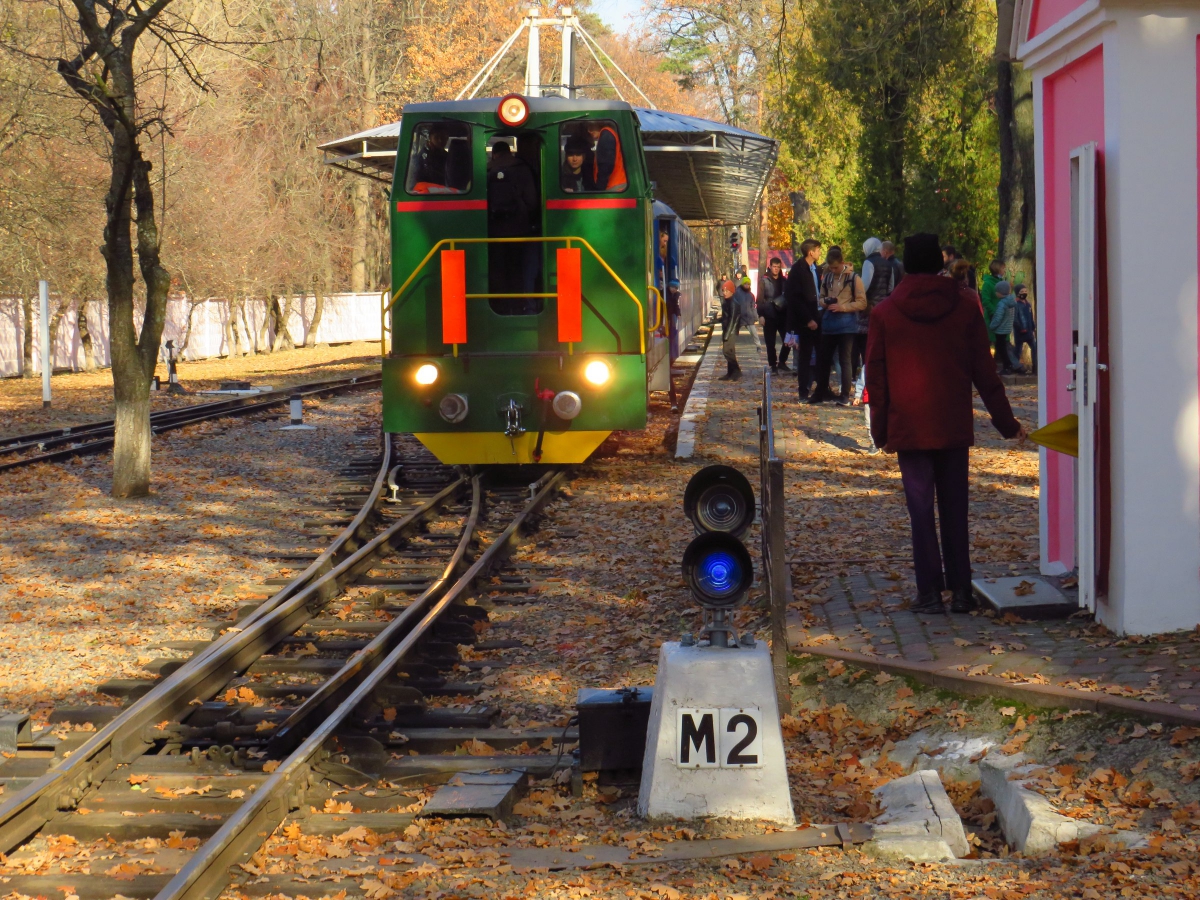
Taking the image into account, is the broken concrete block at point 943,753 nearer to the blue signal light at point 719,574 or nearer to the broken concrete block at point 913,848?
the broken concrete block at point 913,848

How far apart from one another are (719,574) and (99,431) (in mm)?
15352

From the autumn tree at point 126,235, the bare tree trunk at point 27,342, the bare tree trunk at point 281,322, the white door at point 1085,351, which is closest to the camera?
the white door at point 1085,351

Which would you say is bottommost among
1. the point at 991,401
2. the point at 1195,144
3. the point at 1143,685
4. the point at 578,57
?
the point at 1143,685

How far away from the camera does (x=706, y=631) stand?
5355mm

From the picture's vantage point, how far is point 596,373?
11844mm

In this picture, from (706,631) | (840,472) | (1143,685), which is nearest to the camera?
(706,631)

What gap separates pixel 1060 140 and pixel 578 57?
196 ft

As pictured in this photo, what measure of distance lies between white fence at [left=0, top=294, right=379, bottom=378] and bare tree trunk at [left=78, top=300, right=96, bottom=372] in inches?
3.6

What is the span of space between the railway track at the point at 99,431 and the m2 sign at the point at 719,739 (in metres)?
11.9

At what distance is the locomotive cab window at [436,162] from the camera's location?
40.7ft

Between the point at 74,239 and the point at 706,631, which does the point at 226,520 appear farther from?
the point at 74,239

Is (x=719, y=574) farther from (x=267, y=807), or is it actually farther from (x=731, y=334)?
(x=731, y=334)

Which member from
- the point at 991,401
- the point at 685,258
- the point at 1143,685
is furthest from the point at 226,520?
the point at 685,258

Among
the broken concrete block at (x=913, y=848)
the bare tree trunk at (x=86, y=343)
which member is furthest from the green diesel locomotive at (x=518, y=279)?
the bare tree trunk at (x=86, y=343)
